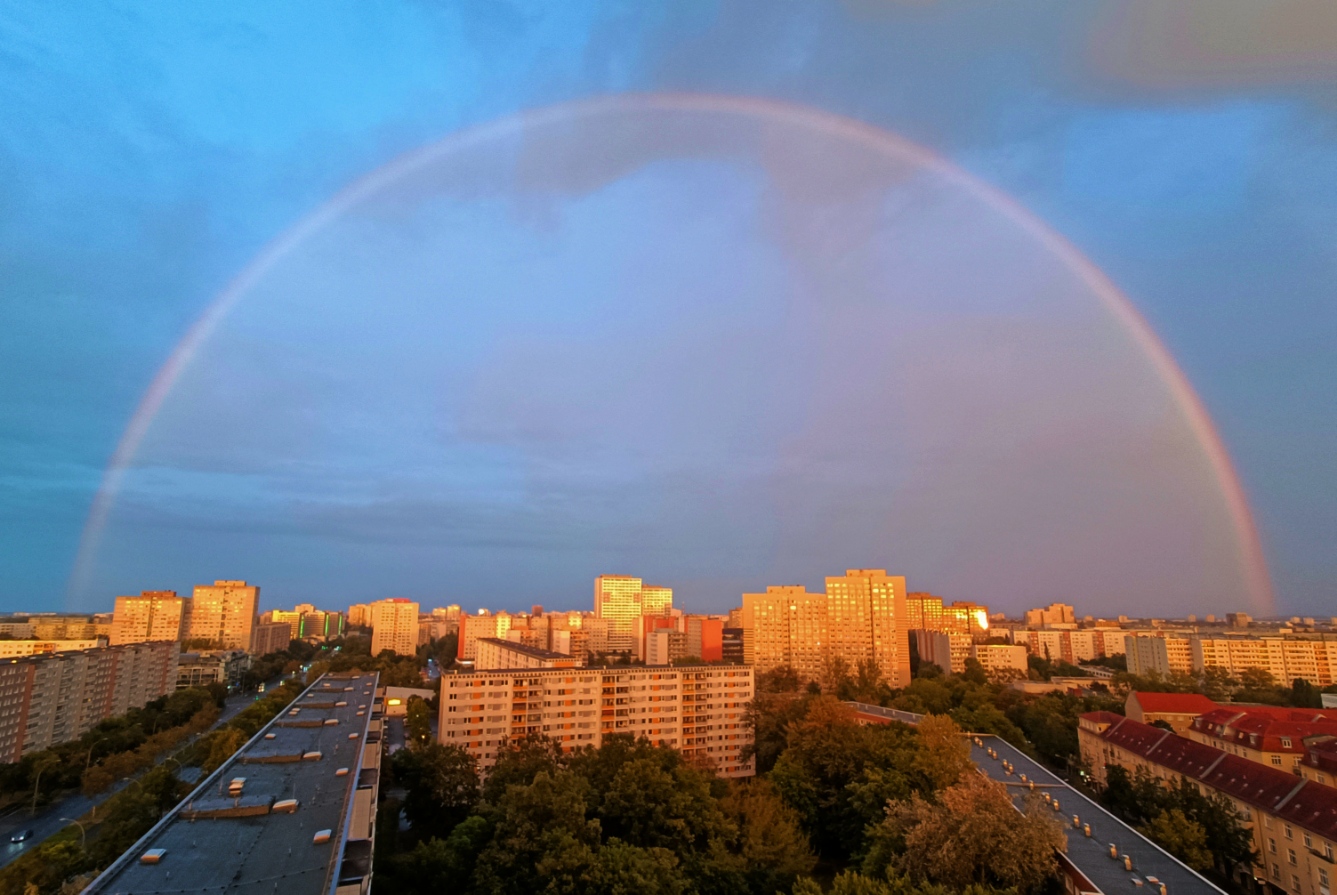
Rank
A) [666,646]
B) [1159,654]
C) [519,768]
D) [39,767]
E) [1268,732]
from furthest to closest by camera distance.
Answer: [666,646]
[1159,654]
[39,767]
[1268,732]
[519,768]

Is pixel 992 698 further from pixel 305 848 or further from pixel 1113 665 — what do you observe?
pixel 1113 665

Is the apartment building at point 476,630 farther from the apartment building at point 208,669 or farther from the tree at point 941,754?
the tree at point 941,754

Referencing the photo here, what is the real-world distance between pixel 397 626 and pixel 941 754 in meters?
75.5

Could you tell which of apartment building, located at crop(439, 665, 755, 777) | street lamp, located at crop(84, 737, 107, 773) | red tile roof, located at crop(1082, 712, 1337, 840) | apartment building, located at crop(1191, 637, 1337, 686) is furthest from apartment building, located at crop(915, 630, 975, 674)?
street lamp, located at crop(84, 737, 107, 773)

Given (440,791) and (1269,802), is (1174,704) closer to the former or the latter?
(1269,802)

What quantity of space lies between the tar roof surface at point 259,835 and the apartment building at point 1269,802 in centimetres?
1969

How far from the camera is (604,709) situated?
1145 inches

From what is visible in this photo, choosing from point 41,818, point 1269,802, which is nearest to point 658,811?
point 1269,802

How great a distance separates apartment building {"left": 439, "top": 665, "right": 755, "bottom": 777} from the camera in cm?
2672

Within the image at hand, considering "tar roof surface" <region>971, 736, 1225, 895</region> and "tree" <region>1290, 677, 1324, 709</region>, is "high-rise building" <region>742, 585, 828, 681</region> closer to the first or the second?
"tree" <region>1290, 677, 1324, 709</region>

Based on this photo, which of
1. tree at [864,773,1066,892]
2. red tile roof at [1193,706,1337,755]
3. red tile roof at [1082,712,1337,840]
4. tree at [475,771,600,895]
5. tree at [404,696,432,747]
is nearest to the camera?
tree at [864,773,1066,892]

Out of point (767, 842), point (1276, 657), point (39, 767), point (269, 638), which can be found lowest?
point (39, 767)

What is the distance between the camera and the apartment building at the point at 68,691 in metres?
31.3

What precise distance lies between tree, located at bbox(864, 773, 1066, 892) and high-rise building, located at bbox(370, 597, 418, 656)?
78321mm
